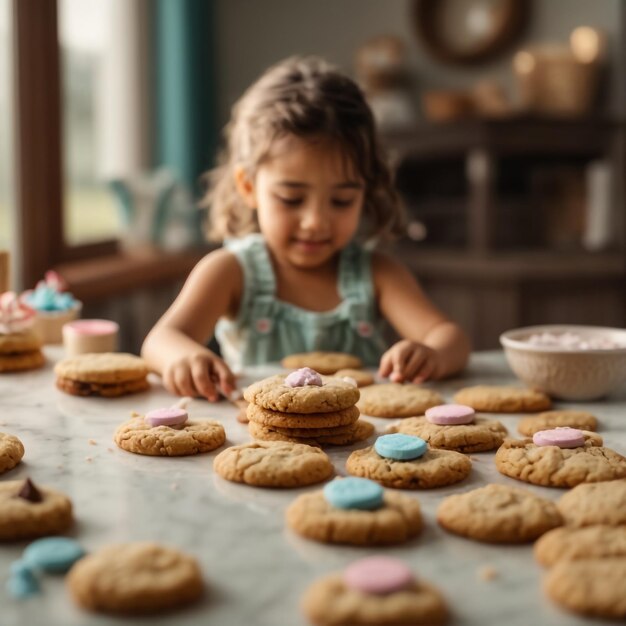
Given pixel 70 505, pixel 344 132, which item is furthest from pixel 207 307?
pixel 70 505

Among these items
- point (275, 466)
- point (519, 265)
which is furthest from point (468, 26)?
point (275, 466)

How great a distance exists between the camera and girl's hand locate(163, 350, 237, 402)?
125 centimetres

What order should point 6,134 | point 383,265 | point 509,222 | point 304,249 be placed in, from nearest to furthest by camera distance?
1. point 304,249
2. point 383,265
3. point 6,134
4. point 509,222

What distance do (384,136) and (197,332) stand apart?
2.57 meters

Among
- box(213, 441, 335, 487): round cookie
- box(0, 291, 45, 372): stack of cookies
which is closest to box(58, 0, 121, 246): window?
box(0, 291, 45, 372): stack of cookies

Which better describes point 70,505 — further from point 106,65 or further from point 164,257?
point 106,65

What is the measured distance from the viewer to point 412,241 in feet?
13.5

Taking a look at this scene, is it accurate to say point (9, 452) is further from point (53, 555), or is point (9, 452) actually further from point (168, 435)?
point (53, 555)

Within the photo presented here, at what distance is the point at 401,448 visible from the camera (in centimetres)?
91

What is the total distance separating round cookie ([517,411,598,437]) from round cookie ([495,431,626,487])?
12cm

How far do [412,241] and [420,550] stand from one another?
11.3 ft

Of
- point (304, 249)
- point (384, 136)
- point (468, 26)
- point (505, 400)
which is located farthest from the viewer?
point (468, 26)

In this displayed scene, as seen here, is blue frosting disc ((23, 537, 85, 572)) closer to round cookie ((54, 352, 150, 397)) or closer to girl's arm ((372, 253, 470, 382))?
round cookie ((54, 352, 150, 397))

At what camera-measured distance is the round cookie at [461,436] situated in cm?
100
